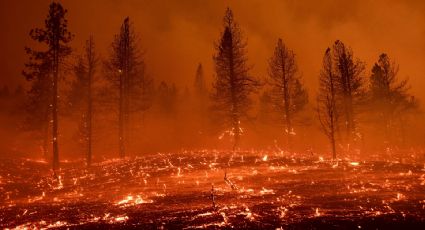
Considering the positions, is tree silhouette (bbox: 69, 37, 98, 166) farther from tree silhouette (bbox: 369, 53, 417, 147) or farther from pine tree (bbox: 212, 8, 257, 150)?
tree silhouette (bbox: 369, 53, 417, 147)

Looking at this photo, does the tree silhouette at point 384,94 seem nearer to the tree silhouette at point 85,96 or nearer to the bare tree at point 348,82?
the bare tree at point 348,82

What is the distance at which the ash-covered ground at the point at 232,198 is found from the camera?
6543 millimetres

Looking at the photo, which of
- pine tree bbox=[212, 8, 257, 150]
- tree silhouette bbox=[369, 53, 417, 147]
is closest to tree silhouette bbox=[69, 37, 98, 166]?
pine tree bbox=[212, 8, 257, 150]

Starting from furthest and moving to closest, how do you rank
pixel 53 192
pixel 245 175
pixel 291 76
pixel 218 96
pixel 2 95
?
pixel 2 95 → pixel 291 76 → pixel 218 96 → pixel 245 175 → pixel 53 192

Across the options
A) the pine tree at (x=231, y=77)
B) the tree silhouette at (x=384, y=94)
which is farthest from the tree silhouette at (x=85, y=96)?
the tree silhouette at (x=384, y=94)

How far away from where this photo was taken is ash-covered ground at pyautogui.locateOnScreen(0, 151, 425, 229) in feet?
21.5

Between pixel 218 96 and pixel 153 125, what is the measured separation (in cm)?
2730

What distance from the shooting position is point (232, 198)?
348 inches

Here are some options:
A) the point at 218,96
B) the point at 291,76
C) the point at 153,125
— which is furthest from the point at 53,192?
the point at 153,125

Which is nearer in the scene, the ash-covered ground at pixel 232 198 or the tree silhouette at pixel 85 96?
the ash-covered ground at pixel 232 198

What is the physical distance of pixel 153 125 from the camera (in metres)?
54.1

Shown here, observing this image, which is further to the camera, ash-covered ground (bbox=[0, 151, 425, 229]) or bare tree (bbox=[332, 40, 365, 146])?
bare tree (bbox=[332, 40, 365, 146])

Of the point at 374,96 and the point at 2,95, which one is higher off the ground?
the point at 2,95

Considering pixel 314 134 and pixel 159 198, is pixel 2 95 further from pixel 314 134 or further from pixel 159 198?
pixel 159 198
